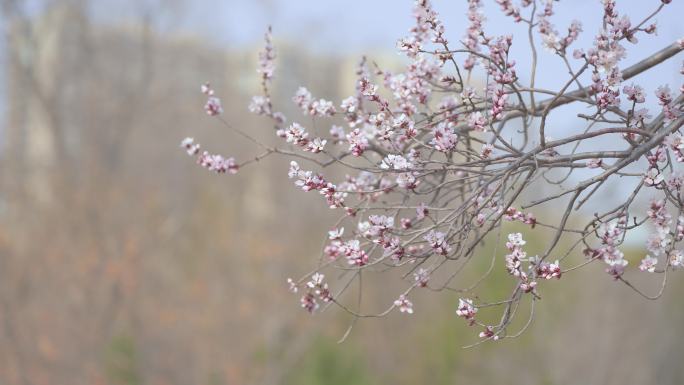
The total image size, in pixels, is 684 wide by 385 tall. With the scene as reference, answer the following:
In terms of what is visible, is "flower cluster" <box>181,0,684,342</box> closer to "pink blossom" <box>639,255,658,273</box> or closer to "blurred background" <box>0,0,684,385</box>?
"pink blossom" <box>639,255,658,273</box>

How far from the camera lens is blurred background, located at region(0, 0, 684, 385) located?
18297mm

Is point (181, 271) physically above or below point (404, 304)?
above

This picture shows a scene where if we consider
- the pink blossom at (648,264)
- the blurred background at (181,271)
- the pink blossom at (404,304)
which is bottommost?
the pink blossom at (404,304)

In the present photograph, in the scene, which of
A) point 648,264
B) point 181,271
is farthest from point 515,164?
point 181,271

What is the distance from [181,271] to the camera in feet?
80.0

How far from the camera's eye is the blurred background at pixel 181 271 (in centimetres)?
1830

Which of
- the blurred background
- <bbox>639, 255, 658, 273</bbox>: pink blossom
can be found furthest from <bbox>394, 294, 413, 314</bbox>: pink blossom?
the blurred background

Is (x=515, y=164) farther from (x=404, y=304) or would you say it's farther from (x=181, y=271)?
(x=181, y=271)

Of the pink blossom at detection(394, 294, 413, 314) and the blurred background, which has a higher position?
the blurred background

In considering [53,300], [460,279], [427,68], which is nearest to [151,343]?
[53,300]

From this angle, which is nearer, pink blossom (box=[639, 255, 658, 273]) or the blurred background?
pink blossom (box=[639, 255, 658, 273])

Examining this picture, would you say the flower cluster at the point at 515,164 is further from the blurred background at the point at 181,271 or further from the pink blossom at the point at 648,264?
the blurred background at the point at 181,271

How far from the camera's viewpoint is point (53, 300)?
19.4 meters

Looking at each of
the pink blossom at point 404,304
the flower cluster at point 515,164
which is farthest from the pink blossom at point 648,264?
the pink blossom at point 404,304
